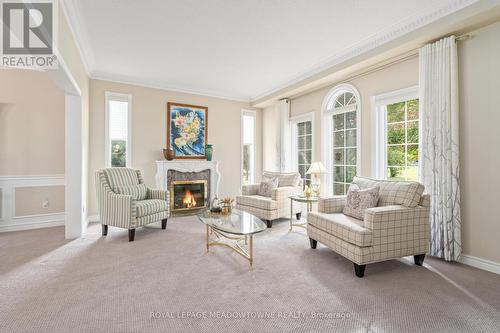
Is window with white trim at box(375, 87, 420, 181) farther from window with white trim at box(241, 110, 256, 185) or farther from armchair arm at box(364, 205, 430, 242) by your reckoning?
window with white trim at box(241, 110, 256, 185)

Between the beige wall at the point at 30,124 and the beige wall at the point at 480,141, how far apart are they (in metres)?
6.11

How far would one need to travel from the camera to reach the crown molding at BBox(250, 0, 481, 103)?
2.76 m

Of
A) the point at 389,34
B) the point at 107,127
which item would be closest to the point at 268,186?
the point at 389,34

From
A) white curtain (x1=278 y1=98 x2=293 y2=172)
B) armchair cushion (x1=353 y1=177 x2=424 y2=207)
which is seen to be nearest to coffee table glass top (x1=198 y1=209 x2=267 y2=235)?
armchair cushion (x1=353 y1=177 x2=424 y2=207)

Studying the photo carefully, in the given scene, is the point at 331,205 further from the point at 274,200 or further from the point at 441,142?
the point at 441,142

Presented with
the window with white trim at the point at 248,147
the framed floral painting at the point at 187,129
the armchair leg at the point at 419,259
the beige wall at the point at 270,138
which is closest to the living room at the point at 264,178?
the armchair leg at the point at 419,259

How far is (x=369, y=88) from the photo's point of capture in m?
4.19

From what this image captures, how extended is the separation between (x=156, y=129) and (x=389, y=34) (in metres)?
4.53

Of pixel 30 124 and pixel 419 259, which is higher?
pixel 30 124

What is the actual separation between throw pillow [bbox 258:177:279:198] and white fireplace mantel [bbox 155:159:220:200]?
1328 millimetres

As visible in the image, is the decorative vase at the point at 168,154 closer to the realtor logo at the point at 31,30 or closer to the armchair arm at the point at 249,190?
the armchair arm at the point at 249,190

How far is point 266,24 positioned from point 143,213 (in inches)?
125

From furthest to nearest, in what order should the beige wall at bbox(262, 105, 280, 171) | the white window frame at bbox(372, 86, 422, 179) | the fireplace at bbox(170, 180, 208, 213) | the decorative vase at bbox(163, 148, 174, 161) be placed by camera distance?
the beige wall at bbox(262, 105, 280, 171)
the fireplace at bbox(170, 180, 208, 213)
the decorative vase at bbox(163, 148, 174, 161)
the white window frame at bbox(372, 86, 422, 179)

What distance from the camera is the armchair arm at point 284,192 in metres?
4.67
